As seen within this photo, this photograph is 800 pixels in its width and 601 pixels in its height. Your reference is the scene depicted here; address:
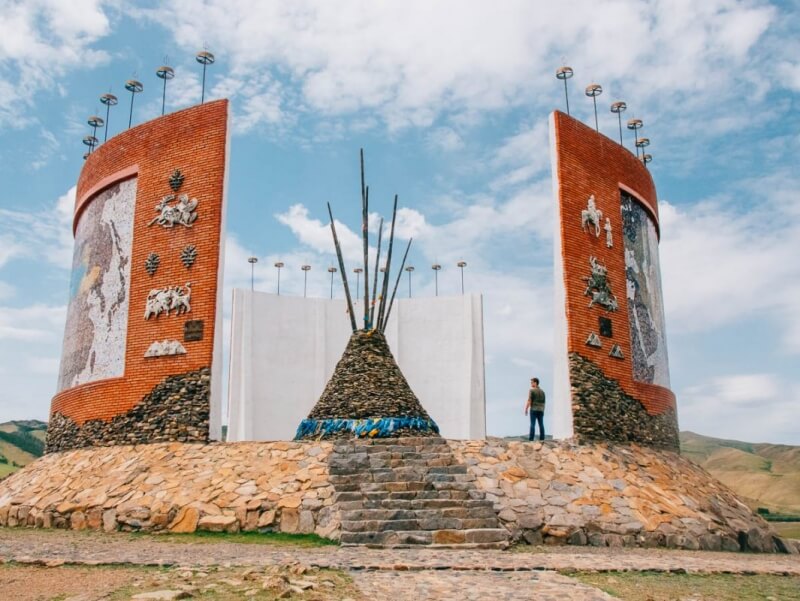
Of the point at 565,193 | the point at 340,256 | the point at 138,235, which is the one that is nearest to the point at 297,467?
the point at 340,256

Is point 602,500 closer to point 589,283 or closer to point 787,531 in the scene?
point 589,283

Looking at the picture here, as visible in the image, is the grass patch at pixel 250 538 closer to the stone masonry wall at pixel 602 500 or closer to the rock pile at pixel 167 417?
the stone masonry wall at pixel 602 500

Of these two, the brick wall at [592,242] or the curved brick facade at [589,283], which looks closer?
the curved brick facade at [589,283]

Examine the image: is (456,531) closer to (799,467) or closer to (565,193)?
(565,193)

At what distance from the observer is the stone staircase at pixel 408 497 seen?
25.3ft

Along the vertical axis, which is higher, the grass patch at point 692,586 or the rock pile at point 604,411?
the rock pile at point 604,411

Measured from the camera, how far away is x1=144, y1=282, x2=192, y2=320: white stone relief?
1157 centimetres

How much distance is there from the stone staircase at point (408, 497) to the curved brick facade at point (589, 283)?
9.92 feet

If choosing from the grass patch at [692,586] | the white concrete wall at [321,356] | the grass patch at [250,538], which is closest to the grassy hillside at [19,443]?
the white concrete wall at [321,356]

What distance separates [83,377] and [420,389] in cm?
1001

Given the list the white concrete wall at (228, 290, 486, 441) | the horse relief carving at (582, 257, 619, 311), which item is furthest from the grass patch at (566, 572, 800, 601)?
the white concrete wall at (228, 290, 486, 441)

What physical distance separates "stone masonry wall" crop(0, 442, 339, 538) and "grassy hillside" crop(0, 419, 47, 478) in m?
18.2

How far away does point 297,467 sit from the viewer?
9.45m

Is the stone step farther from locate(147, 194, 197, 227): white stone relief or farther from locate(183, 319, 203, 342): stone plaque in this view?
locate(147, 194, 197, 227): white stone relief
